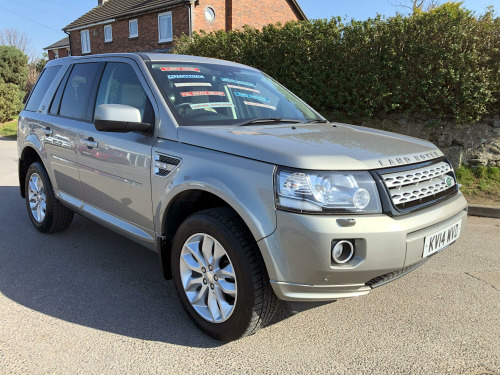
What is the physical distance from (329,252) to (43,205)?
362 cm

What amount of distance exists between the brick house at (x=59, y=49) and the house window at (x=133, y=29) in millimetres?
16567

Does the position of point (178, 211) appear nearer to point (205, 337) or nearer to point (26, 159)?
point (205, 337)

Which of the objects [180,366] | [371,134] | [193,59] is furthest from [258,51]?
[180,366]

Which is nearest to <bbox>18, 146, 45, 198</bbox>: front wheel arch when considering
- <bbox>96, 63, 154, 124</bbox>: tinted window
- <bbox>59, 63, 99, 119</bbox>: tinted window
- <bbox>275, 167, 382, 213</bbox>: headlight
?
<bbox>59, 63, 99, 119</bbox>: tinted window

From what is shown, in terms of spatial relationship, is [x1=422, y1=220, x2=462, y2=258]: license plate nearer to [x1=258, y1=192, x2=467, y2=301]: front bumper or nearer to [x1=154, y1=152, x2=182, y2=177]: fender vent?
[x1=258, y1=192, x2=467, y2=301]: front bumper

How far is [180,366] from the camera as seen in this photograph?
2.31 metres

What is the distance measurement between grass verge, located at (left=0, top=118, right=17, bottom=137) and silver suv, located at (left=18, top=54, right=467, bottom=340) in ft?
45.1

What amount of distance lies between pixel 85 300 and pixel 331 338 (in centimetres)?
184

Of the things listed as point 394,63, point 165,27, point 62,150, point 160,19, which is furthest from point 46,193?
point 160,19

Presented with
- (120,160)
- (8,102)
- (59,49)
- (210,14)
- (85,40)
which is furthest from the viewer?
(59,49)

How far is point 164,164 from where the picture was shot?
106 inches

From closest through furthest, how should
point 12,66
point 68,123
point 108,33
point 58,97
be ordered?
point 68,123 < point 58,97 < point 12,66 < point 108,33

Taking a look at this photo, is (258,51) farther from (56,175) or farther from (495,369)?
(495,369)

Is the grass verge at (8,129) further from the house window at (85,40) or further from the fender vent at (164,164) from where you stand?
the fender vent at (164,164)
